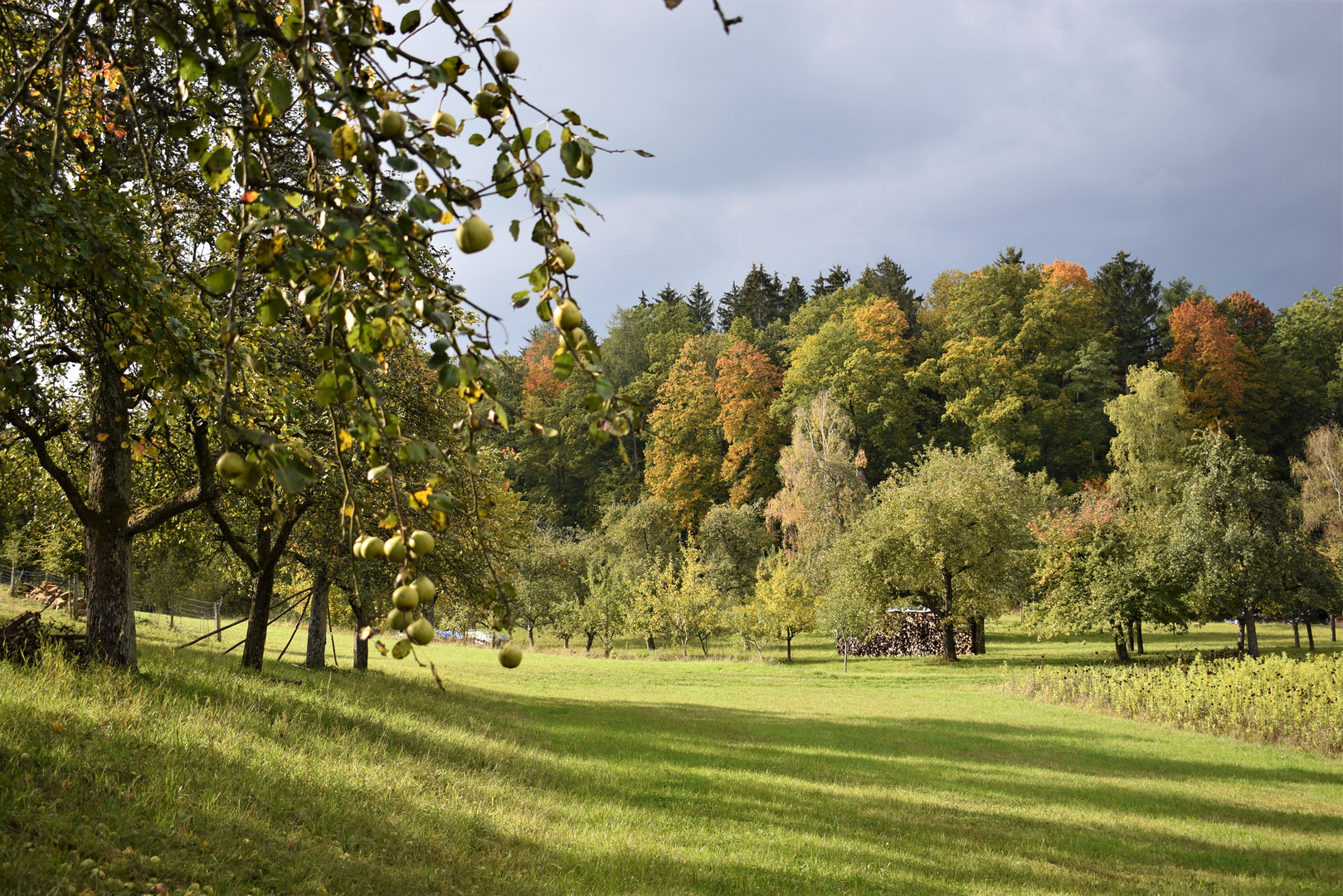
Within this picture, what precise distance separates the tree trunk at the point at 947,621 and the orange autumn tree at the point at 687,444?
21149 millimetres

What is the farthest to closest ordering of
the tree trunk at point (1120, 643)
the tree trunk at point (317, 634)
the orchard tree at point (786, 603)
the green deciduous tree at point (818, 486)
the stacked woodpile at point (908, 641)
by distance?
the green deciduous tree at point (818, 486), the stacked woodpile at point (908, 641), the orchard tree at point (786, 603), the tree trunk at point (1120, 643), the tree trunk at point (317, 634)

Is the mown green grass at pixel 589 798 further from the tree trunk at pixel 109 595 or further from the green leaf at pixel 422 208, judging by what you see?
the green leaf at pixel 422 208

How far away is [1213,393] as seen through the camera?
44438 mm

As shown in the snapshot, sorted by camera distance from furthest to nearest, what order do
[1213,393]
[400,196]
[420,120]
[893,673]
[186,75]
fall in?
1. [1213,393]
2. [893,673]
3. [186,75]
4. [420,120]
5. [400,196]

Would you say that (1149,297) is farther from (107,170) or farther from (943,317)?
(107,170)

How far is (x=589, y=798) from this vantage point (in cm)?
738

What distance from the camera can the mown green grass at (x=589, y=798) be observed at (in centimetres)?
407

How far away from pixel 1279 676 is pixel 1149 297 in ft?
153

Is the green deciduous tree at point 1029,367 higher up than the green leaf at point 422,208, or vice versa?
the green deciduous tree at point 1029,367

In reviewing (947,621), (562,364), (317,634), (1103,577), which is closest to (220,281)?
(562,364)

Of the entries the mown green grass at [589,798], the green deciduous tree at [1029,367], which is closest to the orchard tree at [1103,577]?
the mown green grass at [589,798]

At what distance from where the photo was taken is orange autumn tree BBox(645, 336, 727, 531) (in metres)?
46.8

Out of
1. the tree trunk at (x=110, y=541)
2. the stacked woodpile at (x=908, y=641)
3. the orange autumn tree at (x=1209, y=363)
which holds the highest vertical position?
the orange autumn tree at (x=1209, y=363)

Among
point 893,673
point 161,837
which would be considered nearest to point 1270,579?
point 893,673
